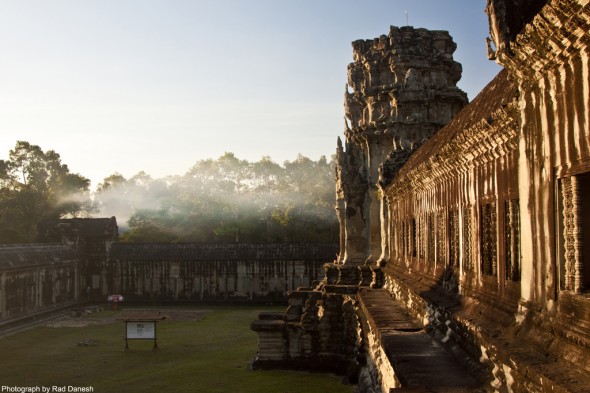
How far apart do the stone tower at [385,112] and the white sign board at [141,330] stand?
8.07 m

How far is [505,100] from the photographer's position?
21.2 feet

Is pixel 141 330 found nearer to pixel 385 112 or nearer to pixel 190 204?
pixel 385 112

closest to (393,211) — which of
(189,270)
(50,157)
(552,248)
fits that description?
(552,248)

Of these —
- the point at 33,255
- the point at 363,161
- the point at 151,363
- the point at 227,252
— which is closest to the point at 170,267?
the point at 227,252

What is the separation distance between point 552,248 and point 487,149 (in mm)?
2540

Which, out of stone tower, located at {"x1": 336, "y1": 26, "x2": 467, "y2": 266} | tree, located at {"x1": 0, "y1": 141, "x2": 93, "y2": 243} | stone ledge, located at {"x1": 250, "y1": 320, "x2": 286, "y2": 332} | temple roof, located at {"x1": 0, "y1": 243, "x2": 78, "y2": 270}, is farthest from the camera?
tree, located at {"x1": 0, "y1": 141, "x2": 93, "y2": 243}

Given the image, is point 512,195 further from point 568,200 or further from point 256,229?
point 256,229

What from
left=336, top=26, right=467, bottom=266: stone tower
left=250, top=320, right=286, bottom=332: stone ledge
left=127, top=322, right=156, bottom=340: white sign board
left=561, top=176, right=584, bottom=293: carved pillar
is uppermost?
left=336, top=26, right=467, bottom=266: stone tower

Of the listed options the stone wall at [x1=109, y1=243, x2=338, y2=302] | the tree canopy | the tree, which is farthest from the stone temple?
the tree

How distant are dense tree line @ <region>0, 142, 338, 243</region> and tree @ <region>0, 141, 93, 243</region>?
79mm

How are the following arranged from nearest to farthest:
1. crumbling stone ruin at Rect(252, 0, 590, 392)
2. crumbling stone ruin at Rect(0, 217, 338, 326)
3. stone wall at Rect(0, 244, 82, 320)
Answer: crumbling stone ruin at Rect(252, 0, 590, 392) → stone wall at Rect(0, 244, 82, 320) → crumbling stone ruin at Rect(0, 217, 338, 326)

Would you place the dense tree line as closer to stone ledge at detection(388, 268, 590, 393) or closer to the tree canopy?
the tree canopy

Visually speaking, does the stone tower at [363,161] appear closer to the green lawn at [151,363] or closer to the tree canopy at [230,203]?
the green lawn at [151,363]

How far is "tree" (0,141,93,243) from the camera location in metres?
58.2
